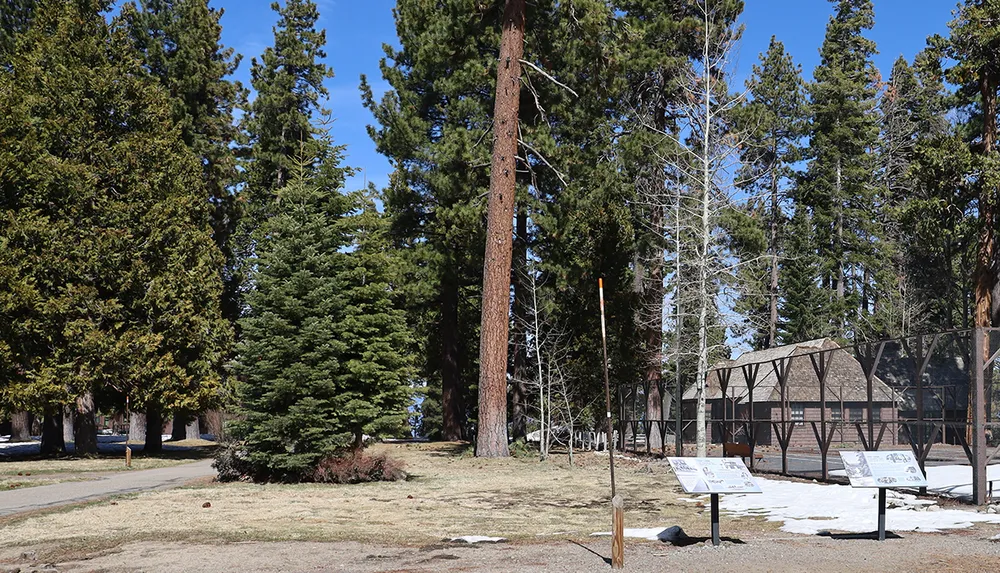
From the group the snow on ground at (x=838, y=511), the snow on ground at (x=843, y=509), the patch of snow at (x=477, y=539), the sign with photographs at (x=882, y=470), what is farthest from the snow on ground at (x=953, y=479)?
the patch of snow at (x=477, y=539)

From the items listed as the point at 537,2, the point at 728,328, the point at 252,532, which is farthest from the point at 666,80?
the point at 252,532

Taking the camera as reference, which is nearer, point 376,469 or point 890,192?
point 376,469

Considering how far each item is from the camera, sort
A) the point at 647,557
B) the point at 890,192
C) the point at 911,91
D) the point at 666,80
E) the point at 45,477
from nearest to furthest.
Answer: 1. the point at 647,557
2. the point at 45,477
3. the point at 666,80
4. the point at 890,192
5. the point at 911,91

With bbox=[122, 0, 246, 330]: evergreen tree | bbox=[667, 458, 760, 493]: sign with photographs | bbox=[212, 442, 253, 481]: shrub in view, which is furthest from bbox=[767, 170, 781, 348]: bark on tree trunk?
bbox=[667, 458, 760, 493]: sign with photographs

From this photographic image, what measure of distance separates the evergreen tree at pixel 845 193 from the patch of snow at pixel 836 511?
42762 mm

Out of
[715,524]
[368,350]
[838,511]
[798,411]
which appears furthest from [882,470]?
[798,411]

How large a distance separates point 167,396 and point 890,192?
43439 mm

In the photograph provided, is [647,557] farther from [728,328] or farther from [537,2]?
[537,2]

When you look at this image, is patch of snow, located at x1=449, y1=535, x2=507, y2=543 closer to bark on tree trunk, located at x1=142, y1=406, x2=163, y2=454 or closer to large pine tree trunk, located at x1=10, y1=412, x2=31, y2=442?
bark on tree trunk, located at x1=142, y1=406, x2=163, y2=454

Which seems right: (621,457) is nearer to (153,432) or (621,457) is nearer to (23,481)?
(23,481)

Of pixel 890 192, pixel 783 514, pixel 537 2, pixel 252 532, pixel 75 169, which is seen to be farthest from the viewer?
pixel 890 192

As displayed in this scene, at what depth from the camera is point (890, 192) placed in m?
55.7

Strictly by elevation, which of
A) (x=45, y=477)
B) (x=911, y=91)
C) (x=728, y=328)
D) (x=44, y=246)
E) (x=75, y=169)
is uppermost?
(x=911, y=91)

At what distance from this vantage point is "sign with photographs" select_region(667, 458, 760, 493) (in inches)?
407
